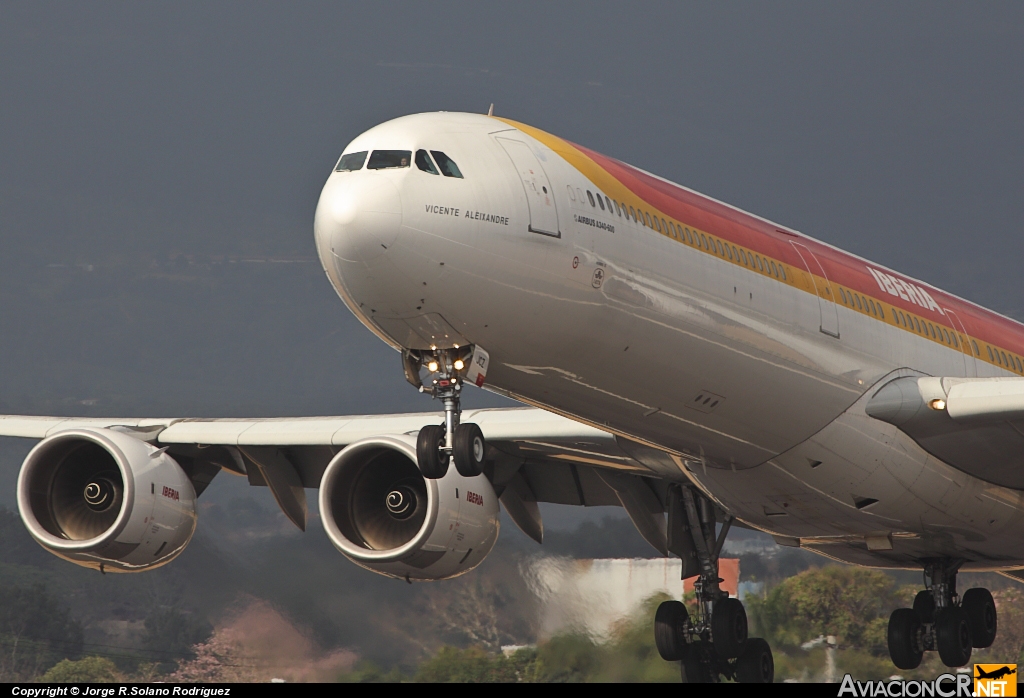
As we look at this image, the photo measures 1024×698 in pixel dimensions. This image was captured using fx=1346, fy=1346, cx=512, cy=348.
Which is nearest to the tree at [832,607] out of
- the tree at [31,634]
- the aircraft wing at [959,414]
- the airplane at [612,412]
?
the airplane at [612,412]

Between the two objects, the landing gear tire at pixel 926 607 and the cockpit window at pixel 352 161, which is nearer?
the cockpit window at pixel 352 161

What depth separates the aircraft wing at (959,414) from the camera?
12.4 m

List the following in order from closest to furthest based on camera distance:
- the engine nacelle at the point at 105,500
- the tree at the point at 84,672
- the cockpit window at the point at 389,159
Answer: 1. the cockpit window at the point at 389,159
2. the engine nacelle at the point at 105,500
3. the tree at the point at 84,672

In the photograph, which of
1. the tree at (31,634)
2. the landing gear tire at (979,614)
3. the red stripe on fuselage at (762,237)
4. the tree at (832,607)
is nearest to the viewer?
the red stripe on fuselage at (762,237)

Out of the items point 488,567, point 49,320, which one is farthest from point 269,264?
point 488,567

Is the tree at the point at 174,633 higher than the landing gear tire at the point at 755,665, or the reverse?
the tree at the point at 174,633

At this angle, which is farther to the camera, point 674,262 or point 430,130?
point 674,262

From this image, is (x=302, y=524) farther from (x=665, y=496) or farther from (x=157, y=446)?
(x=665, y=496)

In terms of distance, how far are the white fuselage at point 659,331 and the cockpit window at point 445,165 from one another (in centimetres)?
7

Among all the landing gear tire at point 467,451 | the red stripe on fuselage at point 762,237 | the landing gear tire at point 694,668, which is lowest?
the landing gear tire at point 694,668

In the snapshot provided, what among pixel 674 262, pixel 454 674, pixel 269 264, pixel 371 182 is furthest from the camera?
pixel 269 264

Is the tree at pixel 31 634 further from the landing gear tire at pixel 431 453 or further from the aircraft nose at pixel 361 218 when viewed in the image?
the aircraft nose at pixel 361 218

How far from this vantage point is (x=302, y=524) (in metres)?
16.2

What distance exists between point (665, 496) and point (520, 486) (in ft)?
5.94
